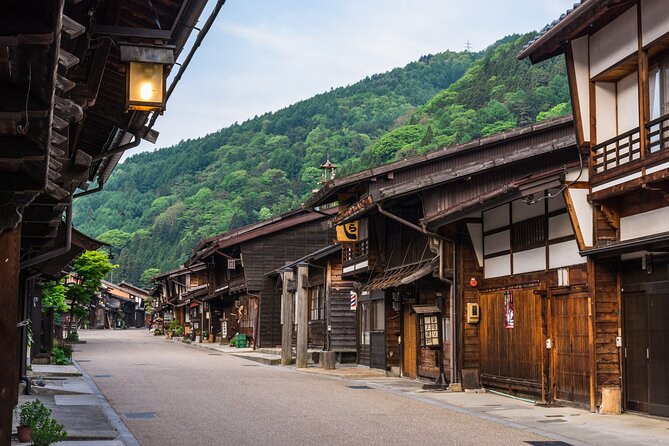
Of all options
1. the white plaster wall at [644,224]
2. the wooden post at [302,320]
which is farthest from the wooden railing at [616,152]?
the wooden post at [302,320]

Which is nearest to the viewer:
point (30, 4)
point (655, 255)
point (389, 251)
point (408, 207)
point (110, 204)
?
point (30, 4)

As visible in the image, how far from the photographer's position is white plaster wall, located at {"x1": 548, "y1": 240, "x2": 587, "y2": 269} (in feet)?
57.0

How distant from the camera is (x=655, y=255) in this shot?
50.1ft

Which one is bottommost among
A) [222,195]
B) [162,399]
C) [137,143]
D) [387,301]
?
[162,399]

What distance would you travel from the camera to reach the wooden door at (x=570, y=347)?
664 inches

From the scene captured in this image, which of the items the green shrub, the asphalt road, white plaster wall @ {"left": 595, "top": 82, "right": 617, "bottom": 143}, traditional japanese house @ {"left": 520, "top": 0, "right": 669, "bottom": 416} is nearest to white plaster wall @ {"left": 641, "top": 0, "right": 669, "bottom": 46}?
traditional japanese house @ {"left": 520, "top": 0, "right": 669, "bottom": 416}

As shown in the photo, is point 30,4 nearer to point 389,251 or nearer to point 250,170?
point 389,251

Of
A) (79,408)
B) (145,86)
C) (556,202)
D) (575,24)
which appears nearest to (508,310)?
(556,202)

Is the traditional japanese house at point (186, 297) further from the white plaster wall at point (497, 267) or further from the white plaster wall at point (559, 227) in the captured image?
the white plaster wall at point (559, 227)

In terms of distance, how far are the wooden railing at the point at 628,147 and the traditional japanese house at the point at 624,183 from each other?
22 mm

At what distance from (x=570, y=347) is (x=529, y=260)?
8.66ft

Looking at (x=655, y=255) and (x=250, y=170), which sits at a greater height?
(x=250, y=170)

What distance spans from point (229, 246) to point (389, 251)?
25169 mm

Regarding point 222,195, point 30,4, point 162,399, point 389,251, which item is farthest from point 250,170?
point 30,4
